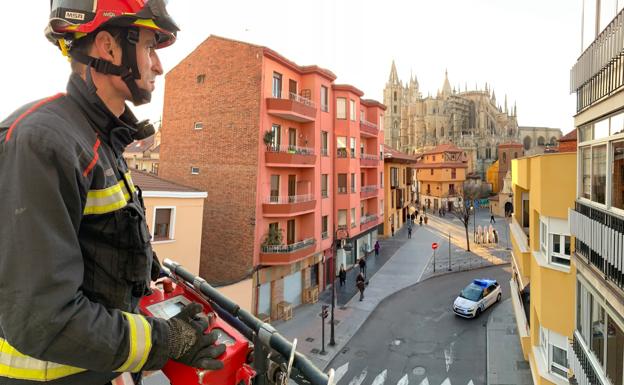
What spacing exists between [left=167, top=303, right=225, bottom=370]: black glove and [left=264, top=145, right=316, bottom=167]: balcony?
16.7m

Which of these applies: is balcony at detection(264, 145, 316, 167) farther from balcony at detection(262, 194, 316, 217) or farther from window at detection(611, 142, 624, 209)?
window at detection(611, 142, 624, 209)

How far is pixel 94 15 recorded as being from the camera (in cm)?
192

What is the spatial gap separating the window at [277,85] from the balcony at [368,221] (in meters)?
13.4

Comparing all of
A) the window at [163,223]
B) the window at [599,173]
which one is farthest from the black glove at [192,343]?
the window at [163,223]

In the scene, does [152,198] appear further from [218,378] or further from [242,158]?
[218,378]

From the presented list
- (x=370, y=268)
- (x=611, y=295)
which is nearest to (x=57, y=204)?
(x=611, y=295)

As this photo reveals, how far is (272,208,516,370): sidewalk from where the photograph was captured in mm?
16500

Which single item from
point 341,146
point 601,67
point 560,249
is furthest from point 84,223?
point 341,146

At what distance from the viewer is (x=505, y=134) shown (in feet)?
319

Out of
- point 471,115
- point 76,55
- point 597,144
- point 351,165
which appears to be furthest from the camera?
point 471,115

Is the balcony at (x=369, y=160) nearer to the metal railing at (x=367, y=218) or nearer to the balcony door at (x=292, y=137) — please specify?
the metal railing at (x=367, y=218)

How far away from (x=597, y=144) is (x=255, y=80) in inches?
598

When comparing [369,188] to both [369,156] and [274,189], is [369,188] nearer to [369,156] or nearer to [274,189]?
[369,156]

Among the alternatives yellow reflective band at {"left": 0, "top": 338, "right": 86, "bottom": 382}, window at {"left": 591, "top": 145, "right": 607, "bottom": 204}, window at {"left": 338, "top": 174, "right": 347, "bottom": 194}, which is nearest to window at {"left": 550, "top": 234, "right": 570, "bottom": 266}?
window at {"left": 591, "top": 145, "right": 607, "bottom": 204}
